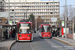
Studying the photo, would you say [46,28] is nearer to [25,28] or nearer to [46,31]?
[46,31]

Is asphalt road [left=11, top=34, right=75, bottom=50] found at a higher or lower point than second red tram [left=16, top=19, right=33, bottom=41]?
lower

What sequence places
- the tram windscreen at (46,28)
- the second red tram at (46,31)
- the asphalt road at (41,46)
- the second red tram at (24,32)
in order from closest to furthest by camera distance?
the asphalt road at (41,46), the second red tram at (24,32), the second red tram at (46,31), the tram windscreen at (46,28)

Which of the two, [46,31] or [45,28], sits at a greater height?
[45,28]

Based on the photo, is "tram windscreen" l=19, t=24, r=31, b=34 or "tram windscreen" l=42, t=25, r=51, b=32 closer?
"tram windscreen" l=19, t=24, r=31, b=34

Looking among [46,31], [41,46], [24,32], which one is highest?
[24,32]

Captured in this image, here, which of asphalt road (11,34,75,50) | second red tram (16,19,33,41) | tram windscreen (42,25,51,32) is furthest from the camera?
tram windscreen (42,25,51,32)

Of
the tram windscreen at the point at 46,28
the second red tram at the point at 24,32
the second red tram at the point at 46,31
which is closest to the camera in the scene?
the second red tram at the point at 24,32

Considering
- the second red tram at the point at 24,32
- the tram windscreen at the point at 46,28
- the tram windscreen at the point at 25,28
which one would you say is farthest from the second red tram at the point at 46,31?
the tram windscreen at the point at 25,28

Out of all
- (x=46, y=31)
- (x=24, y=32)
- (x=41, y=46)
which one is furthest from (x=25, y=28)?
(x=46, y=31)

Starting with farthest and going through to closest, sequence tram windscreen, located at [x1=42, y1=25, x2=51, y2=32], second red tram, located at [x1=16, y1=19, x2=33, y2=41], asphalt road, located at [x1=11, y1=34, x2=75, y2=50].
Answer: tram windscreen, located at [x1=42, y1=25, x2=51, y2=32] < second red tram, located at [x1=16, y1=19, x2=33, y2=41] < asphalt road, located at [x1=11, y1=34, x2=75, y2=50]

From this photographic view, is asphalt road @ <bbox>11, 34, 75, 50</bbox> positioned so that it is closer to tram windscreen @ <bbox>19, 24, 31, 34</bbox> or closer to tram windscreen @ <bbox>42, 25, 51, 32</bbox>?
tram windscreen @ <bbox>19, 24, 31, 34</bbox>

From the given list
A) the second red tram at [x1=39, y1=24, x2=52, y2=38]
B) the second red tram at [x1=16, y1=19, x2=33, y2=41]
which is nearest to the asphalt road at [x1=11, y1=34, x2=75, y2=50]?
the second red tram at [x1=16, y1=19, x2=33, y2=41]

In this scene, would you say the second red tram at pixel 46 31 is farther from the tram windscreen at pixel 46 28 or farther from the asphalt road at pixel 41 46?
the asphalt road at pixel 41 46

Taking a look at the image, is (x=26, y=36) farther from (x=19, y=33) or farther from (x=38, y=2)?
(x=38, y=2)
